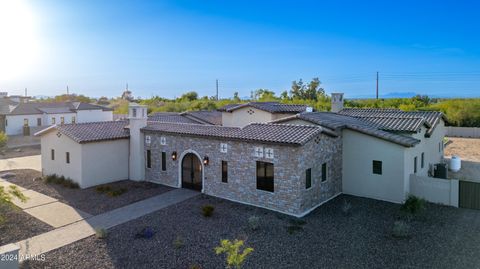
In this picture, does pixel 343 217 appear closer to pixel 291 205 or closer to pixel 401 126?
pixel 291 205

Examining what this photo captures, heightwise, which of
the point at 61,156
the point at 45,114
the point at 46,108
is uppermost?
the point at 46,108

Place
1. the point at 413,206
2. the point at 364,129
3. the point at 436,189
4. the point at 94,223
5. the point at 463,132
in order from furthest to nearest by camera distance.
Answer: the point at 463,132 < the point at 364,129 < the point at 436,189 < the point at 413,206 < the point at 94,223

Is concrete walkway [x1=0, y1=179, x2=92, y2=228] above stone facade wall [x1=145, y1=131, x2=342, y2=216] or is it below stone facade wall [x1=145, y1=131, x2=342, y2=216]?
below

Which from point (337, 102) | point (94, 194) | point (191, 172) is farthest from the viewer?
point (337, 102)

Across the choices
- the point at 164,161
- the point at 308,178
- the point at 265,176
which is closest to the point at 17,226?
the point at 164,161

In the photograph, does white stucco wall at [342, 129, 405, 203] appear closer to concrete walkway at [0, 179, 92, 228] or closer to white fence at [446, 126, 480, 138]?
concrete walkway at [0, 179, 92, 228]

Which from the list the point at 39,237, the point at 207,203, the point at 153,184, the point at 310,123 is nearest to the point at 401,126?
the point at 310,123

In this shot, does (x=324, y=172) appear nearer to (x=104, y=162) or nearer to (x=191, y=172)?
(x=191, y=172)

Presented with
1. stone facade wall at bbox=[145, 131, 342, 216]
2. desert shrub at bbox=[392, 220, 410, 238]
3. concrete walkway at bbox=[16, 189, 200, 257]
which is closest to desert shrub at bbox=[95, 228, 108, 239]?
concrete walkway at bbox=[16, 189, 200, 257]
